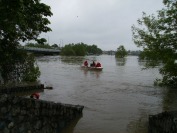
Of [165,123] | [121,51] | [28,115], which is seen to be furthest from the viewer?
[121,51]

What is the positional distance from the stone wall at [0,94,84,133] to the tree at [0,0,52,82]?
426 cm

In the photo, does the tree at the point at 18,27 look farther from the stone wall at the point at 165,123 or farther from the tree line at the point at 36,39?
the stone wall at the point at 165,123

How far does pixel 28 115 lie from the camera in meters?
10.2

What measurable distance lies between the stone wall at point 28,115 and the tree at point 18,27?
426 centimetres

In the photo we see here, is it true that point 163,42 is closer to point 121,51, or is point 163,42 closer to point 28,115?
point 28,115

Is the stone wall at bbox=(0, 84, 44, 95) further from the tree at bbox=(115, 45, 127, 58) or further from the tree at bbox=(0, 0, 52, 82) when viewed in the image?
the tree at bbox=(115, 45, 127, 58)

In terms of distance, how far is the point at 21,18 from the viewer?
12867mm

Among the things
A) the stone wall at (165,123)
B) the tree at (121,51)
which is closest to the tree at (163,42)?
A: the stone wall at (165,123)

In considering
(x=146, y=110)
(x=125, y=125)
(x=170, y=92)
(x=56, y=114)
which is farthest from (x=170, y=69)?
(x=56, y=114)

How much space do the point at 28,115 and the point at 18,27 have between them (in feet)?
27.0

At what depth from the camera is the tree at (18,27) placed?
12.6m

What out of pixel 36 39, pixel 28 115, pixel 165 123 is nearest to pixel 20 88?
pixel 36 39

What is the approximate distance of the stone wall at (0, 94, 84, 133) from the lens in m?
9.63

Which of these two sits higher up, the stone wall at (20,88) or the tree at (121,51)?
the tree at (121,51)
